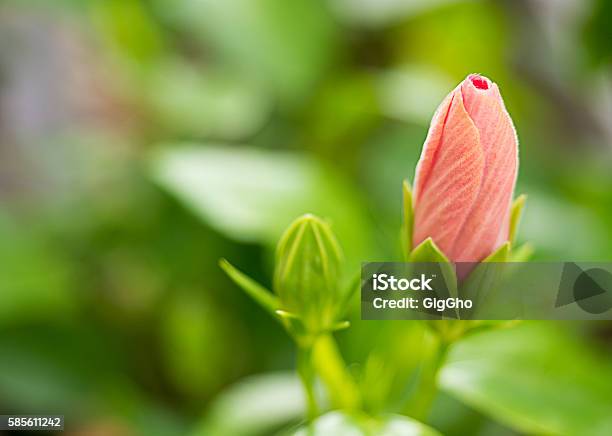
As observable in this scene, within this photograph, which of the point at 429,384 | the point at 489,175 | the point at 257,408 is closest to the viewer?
the point at 489,175

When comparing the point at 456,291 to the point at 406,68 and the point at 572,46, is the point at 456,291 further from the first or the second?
the point at 406,68

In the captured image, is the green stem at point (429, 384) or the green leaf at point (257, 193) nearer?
the green stem at point (429, 384)

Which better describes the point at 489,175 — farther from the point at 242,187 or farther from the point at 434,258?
the point at 242,187

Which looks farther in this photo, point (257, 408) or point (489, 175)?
point (257, 408)

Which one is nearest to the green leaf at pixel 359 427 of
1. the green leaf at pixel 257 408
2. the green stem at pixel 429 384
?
the green stem at pixel 429 384

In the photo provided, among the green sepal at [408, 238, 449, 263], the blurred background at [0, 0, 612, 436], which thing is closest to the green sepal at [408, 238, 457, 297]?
the green sepal at [408, 238, 449, 263]

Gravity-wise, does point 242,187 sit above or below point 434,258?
above

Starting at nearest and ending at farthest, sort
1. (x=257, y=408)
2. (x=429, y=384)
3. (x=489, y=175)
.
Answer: (x=489, y=175)
(x=429, y=384)
(x=257, y=408)

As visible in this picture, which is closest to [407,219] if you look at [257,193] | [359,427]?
[359,427]

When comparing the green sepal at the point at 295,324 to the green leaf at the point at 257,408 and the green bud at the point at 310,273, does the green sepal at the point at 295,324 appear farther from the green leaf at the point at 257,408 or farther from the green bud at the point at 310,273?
the green leaf at the point at 257,408
